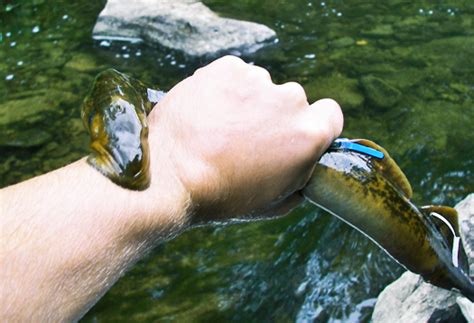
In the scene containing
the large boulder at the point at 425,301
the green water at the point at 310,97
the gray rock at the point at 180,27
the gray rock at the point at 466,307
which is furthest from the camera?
the gray rock at the point at 180,27

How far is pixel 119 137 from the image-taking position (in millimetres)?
1722

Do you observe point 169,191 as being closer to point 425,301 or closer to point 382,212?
point 382,212

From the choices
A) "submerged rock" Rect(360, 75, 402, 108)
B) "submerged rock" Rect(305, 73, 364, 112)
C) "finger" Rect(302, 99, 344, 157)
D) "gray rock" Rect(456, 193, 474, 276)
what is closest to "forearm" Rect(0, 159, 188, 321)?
"finger" Rect(302, 99, 344, 157)

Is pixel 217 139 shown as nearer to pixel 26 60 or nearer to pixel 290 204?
pixel 290 204

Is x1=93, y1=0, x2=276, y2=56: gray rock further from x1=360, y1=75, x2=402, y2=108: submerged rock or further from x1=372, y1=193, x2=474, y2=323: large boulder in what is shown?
x1=372, y1=193, x2=474, y2=323: large boulder

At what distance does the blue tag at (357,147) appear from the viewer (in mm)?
2271

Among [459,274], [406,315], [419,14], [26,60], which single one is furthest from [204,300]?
[419,14]

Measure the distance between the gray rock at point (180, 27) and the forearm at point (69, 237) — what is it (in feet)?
17.2

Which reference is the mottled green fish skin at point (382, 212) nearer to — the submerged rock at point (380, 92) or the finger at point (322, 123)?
the finger at point (322, 123)

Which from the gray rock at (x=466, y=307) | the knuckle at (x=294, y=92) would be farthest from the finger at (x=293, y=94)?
the gray rock at (x=466, y=307)

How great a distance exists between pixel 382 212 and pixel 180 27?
5212 mm

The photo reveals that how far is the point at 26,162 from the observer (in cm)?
541

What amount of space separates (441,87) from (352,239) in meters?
2.63

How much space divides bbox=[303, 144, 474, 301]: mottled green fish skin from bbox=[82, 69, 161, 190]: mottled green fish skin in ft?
2.50
